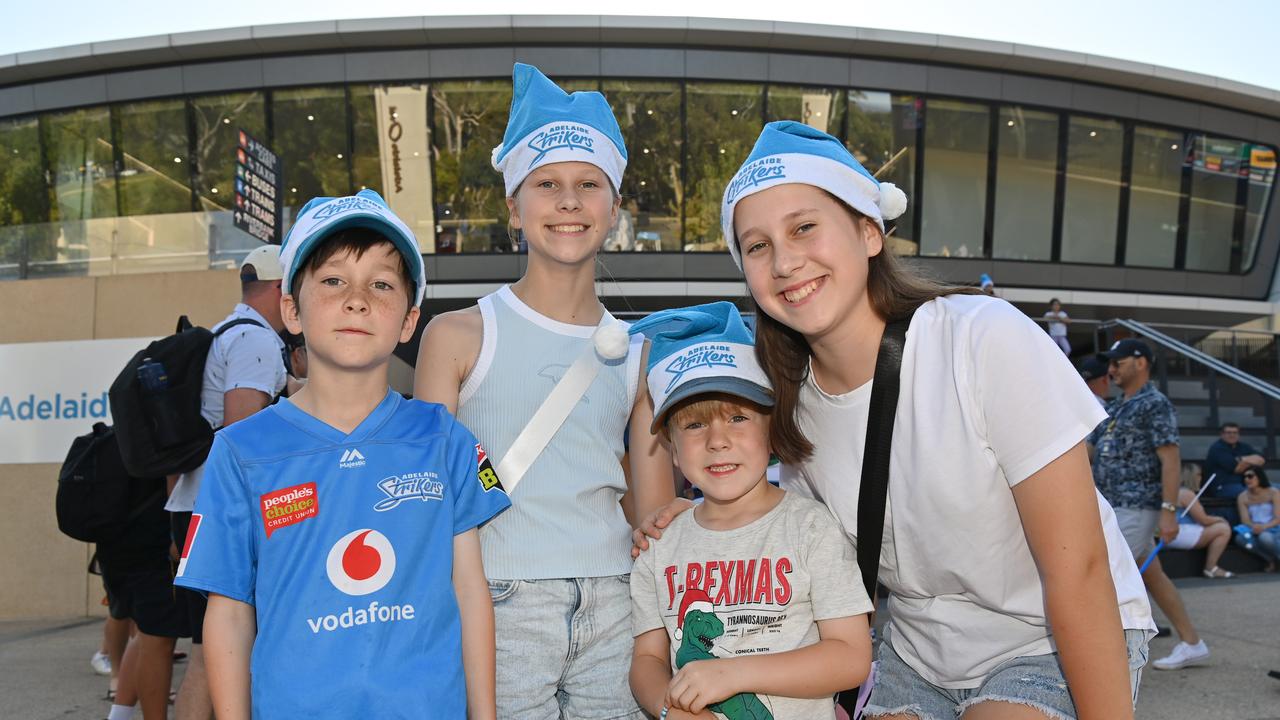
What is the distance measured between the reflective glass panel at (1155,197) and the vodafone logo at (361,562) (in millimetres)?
26572

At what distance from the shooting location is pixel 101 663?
626 cm

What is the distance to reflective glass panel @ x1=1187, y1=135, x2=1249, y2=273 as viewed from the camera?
2467 centimetres

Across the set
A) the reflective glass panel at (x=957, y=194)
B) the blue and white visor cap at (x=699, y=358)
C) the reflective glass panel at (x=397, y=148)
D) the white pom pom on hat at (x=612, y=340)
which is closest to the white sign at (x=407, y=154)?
the reflective glass panel at (x=397, y=148)

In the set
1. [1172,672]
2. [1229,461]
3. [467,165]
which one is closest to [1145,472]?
[1172,672]

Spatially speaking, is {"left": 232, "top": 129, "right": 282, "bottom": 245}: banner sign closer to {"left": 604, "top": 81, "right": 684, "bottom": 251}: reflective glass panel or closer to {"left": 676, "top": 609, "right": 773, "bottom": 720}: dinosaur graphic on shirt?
{"left": 676, "top": 609, "right": 773, "bottom": 720}: dinosaur graphic on shirt

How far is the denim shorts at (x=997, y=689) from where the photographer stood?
2.14m

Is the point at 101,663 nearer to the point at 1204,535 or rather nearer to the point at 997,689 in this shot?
the point at 997,689

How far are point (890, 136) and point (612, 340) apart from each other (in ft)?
71.3

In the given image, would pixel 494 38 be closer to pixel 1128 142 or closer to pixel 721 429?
pixel 1128 142

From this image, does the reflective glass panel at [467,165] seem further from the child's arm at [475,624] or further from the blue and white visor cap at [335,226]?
the child's arm at [475,624]

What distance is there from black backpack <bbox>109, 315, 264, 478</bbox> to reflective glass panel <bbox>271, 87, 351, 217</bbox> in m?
18.1

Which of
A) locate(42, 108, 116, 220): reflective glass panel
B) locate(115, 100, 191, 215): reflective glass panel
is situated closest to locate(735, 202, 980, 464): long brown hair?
locate(115, 100, 191, 215): reflective glass panel

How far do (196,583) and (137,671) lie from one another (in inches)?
122

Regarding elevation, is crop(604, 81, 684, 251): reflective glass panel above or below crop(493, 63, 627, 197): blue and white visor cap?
above
